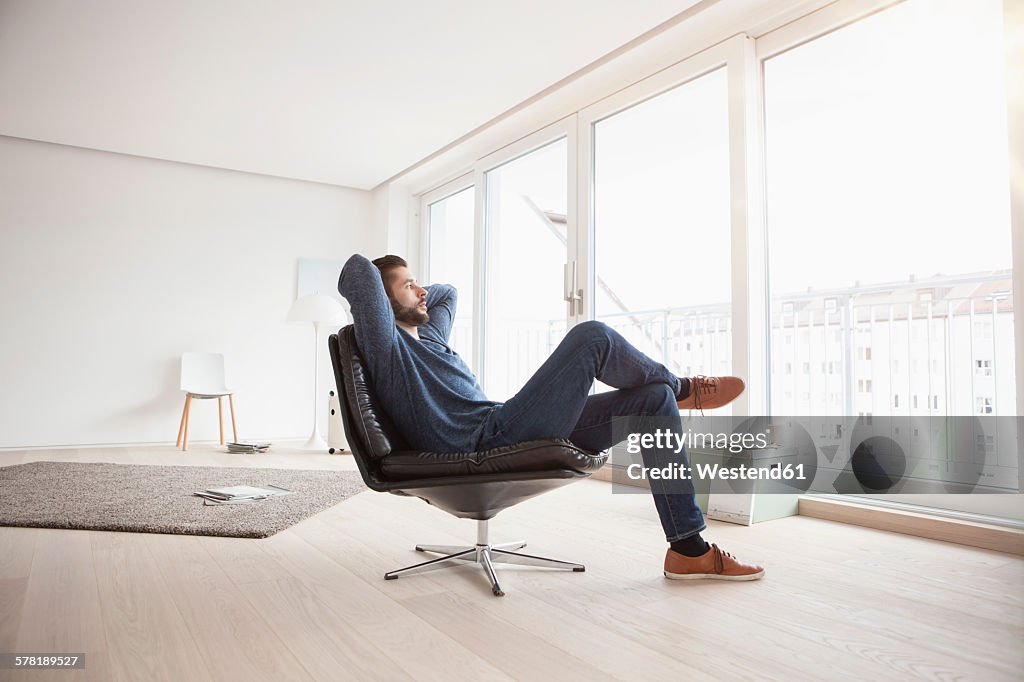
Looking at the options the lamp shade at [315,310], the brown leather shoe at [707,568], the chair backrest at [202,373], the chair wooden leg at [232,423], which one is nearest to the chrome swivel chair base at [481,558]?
the brown leather shoe at [707,568]

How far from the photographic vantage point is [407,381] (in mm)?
2041

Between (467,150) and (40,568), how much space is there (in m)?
4.30

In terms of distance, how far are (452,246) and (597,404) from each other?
4.97 m

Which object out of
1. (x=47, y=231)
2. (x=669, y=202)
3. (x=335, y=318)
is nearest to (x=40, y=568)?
(x=335, y=318)

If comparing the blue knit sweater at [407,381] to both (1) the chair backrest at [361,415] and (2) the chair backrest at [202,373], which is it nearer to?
(1) the chair backrest at [361,415]

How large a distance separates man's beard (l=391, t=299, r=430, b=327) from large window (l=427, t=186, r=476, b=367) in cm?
430

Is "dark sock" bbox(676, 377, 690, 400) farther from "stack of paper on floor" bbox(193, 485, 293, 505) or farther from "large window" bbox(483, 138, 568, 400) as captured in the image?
"large window" bbox(483, 138, 568, 400)

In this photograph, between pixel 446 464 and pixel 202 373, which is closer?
pixel 446 464

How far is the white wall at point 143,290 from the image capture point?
5605 millimetres

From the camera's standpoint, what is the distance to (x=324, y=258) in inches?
270

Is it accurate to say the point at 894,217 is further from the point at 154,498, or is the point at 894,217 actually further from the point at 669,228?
the point at 154,498

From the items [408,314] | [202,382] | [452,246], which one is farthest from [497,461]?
[452,246]

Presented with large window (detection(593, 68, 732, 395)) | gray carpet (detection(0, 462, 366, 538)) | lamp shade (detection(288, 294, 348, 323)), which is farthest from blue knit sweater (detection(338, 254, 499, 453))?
lamp shade (detection(288, 294, 348, 323))

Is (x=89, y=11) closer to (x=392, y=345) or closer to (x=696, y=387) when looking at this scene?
(x=392, y=345)
